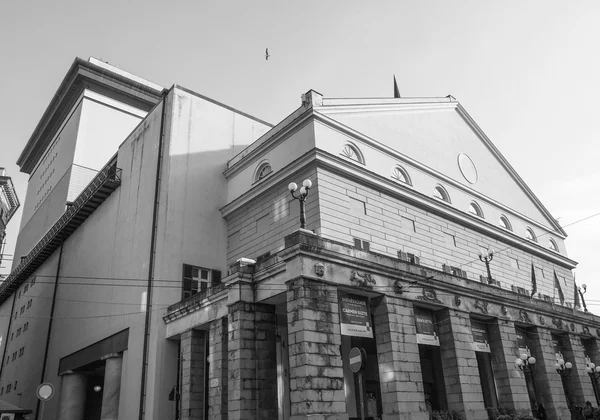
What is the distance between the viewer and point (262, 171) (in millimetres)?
26266

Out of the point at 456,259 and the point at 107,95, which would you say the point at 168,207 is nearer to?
the point at 456,259

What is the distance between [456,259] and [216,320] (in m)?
13.9

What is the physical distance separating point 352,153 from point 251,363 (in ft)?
38.0

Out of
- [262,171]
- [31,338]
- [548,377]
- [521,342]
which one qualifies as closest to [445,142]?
[262,171]

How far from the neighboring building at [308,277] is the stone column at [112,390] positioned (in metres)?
0.06

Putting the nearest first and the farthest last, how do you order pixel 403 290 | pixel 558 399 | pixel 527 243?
pixel 403 290
pixel 558 399
pixel 527 243

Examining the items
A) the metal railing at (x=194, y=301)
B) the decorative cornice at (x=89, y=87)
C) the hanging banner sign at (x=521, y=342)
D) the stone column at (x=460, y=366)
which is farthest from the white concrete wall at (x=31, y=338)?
the hanging banner sign at (x=521, y=342)

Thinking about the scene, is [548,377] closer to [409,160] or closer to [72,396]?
[409,160]

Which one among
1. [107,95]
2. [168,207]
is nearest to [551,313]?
[168,207]

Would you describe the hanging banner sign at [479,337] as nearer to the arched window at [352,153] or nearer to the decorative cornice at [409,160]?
the arched window at [352,153]

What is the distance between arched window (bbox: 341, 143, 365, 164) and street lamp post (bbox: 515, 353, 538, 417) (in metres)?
11.1

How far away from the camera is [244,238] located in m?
25.8

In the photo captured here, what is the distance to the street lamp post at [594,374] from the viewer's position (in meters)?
26.3

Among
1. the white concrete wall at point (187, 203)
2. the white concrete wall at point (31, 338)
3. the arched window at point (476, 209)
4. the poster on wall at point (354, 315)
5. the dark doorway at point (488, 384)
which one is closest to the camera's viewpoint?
the poster on wall at point (354, 315)
